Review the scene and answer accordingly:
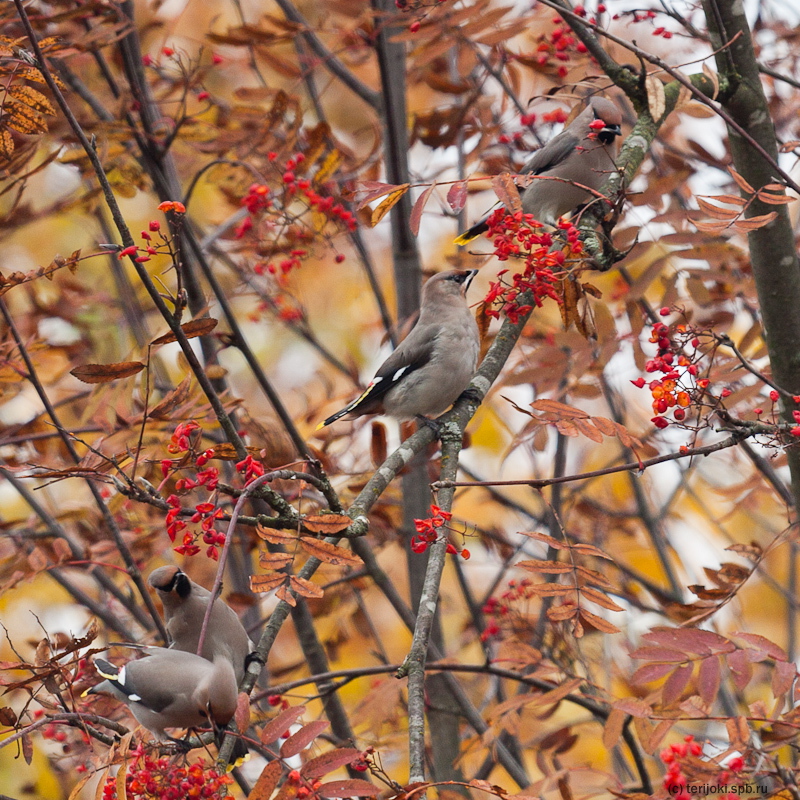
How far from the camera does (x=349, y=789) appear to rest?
2600mm

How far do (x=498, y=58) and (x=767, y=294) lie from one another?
8.62 feet

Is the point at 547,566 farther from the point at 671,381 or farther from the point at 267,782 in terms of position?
the point at 267,782

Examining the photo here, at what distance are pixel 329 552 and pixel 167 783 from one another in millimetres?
855

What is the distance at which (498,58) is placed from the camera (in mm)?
5695

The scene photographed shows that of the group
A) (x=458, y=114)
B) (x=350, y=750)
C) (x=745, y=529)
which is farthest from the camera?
(x=745, y=529)

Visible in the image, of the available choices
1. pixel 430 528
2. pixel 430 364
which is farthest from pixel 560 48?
pixel 430 528

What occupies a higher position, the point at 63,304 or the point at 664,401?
the point at 63,304

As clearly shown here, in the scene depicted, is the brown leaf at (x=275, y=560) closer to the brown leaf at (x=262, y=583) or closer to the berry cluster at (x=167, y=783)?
the brown leaf at (x=262, y=583)

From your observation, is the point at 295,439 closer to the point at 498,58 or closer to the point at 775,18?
the point at 498,58

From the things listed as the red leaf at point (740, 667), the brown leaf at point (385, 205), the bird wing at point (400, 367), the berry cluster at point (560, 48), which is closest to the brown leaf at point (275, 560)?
the brown leaf at point (385, 205)

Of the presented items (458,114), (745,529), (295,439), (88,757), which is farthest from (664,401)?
(745,529)

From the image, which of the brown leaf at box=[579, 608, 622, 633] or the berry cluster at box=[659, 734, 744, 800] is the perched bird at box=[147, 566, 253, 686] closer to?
the brown leaf at box=[579, 608, 622, 633]

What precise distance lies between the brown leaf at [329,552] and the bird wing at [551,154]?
3312mm

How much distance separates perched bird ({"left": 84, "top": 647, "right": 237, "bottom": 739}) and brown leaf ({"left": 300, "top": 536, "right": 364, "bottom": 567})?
1.27m
